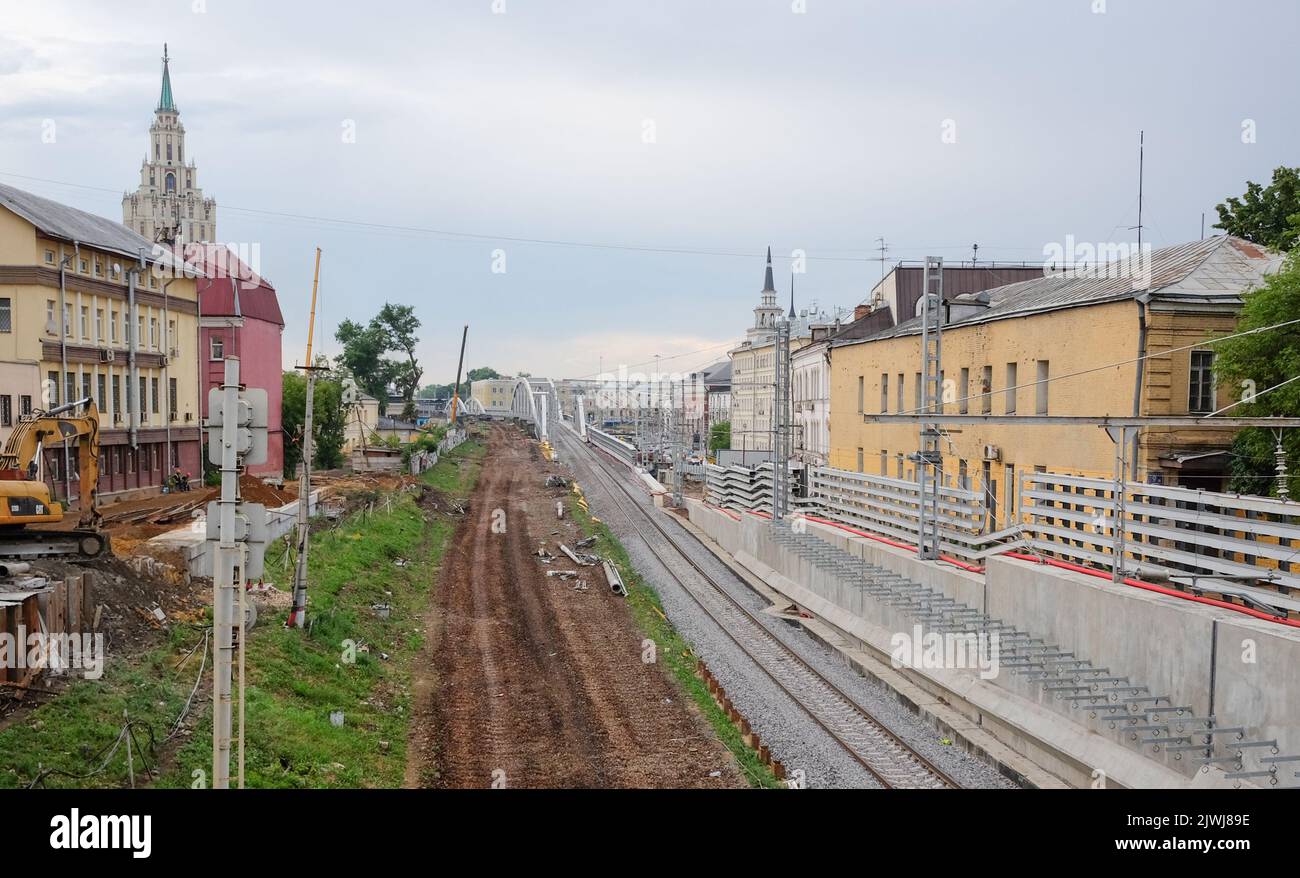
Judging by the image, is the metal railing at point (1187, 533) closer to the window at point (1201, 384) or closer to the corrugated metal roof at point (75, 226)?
the window at point (1201, 384)

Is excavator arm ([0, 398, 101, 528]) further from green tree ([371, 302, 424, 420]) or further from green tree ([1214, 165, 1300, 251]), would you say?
green tree ([371, 302, 424, 420])

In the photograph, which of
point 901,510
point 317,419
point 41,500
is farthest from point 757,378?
point 41,500

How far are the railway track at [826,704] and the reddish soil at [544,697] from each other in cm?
209

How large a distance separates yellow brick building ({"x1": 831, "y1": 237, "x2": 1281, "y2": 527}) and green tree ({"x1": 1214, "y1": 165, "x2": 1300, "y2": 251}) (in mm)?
5932

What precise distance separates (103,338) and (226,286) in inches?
463

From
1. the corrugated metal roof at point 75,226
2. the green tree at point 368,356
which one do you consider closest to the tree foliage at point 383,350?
the green tree at point 368,356

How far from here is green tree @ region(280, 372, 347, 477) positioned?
2078 inches

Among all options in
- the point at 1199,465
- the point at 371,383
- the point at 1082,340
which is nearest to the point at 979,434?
the point at 1082,340

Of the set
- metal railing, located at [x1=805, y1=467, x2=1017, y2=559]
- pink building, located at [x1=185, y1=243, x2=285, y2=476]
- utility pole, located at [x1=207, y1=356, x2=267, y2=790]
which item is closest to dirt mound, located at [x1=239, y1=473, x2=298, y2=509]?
pink building, located at [x1=185, y1=243, x2=285, y2=476]

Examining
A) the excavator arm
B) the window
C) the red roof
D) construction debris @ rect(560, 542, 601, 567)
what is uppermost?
the red roof

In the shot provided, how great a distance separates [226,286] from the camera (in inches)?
1828

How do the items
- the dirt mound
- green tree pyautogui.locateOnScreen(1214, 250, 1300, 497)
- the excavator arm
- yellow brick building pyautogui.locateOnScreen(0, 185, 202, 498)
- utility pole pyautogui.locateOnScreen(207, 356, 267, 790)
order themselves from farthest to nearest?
1. the dirt mound
2. yellow brick building pyautogui.locateOnScreen(0, 185, 202, 498)
3. the excavator arm
4. green tree pyautogui.locateOnScreen(1214, 250, 1300, 497)
5. utility pole pyautogui.locateOnScreen(207, 356, 267, 790)

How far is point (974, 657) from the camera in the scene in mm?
17891
